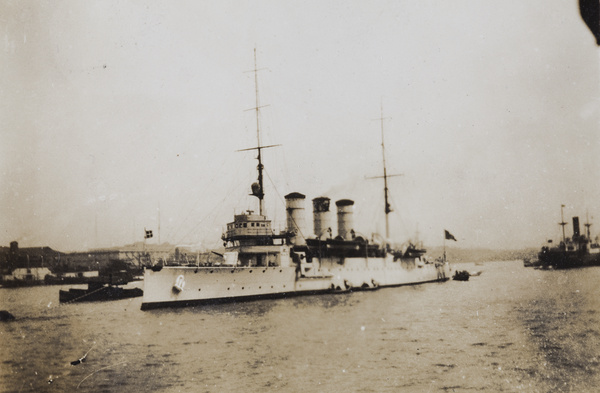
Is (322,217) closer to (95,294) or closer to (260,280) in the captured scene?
(260,280)

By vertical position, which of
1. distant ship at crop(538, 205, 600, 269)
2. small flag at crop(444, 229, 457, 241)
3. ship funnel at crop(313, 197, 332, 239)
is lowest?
distant ship at crop(538, 205, 600, 269)

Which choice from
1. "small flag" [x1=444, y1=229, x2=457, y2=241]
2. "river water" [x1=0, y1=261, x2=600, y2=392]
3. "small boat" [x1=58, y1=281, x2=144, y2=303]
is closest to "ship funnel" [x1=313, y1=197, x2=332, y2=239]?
"small flag" [x1=444, y1=229, x2=457, y2=241]

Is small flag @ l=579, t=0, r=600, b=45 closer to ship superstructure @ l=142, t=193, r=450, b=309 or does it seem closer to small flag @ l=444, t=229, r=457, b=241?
ship superstructure @ l=142, t=193, r=450, b=309

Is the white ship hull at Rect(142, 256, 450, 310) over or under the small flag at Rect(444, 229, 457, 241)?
under

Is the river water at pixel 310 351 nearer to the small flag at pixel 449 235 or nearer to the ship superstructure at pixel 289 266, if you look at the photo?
the ship superstructure at pixel 289 266

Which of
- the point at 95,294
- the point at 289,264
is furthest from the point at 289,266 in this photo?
the point at 95,294

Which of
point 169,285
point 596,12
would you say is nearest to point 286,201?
point 169,285

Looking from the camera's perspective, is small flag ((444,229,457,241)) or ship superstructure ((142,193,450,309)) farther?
small flag ((444,229,457,241))

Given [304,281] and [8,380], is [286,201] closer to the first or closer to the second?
[304,281]
